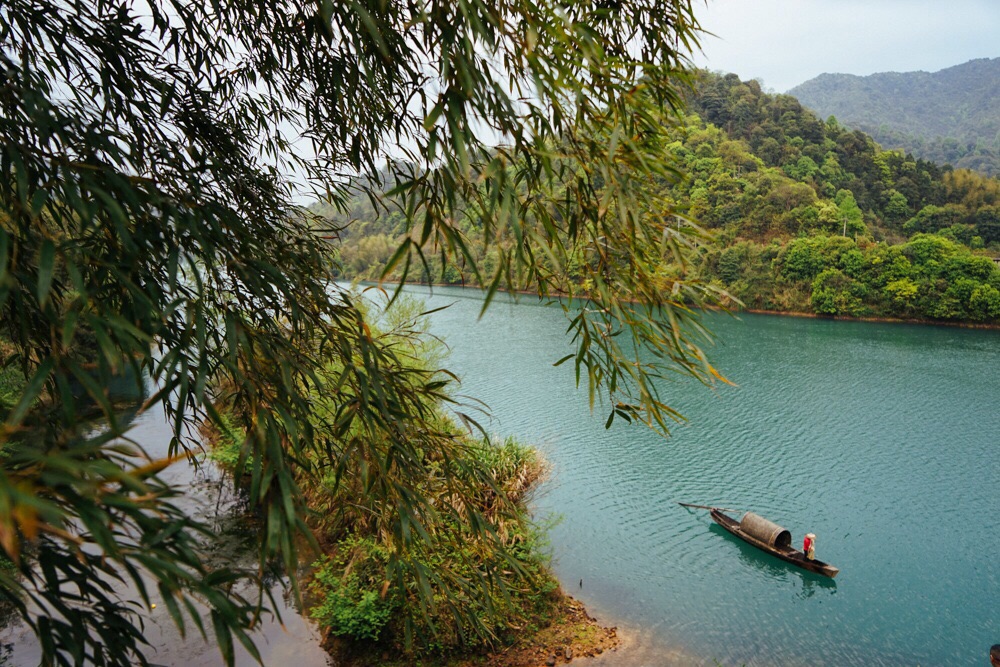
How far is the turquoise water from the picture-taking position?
701 cm

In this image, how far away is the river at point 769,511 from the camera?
677 cm

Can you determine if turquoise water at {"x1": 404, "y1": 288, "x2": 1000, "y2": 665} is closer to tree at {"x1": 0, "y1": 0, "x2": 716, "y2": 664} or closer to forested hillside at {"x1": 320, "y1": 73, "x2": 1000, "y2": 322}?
tree at {"x1": 0, "y1": 0, "x2": 716, "y2": 664}

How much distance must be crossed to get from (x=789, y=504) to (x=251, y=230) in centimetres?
1001

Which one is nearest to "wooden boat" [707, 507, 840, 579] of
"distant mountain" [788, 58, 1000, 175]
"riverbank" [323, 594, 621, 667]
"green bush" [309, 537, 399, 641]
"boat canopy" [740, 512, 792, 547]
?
"boat canopy" [740, 512, 792, 547]

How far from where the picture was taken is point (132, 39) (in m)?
1.54

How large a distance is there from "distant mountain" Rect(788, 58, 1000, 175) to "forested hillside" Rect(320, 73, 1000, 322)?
145 feet

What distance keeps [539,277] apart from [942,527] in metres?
10.5

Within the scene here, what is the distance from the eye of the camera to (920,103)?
384ft

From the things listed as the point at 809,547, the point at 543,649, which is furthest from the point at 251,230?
the point at 809,547

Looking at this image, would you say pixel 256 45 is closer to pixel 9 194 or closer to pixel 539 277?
pixel 9 194

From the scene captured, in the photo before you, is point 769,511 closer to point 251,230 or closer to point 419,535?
point 419,535

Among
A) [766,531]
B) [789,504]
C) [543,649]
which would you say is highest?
[543,649]

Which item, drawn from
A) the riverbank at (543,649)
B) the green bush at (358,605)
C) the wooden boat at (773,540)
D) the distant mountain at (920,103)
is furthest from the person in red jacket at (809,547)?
the distant mountain at (920,103)

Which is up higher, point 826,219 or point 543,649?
point 826,219
